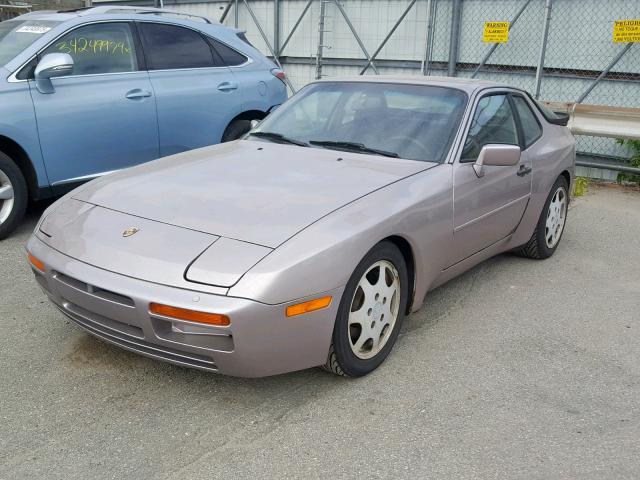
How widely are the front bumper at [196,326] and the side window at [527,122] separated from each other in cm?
265

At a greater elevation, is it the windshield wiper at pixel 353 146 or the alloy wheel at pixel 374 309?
the windshield wiper at pixel 353 146

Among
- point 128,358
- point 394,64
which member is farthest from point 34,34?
point 394,64

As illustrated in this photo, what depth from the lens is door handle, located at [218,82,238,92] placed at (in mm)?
6504

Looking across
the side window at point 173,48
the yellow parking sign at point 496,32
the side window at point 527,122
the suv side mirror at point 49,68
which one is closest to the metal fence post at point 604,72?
the yellow parking sign at point 496,32

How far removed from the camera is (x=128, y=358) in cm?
339

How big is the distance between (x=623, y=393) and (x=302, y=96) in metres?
2.80

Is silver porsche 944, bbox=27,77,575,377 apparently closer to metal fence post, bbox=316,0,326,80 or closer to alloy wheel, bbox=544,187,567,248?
alloy wheel, bbox=544,187,567,248

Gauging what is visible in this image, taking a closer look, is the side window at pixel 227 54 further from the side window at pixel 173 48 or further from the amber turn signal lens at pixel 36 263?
the amber turn signal lens at pixel 36 263

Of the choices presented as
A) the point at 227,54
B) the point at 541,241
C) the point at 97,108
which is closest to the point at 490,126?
the point at 541,241

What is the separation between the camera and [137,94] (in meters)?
5.86

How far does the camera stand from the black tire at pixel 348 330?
9.94ft

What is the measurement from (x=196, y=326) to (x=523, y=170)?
2841 millimetres

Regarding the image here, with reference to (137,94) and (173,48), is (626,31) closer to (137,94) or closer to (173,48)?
(173,48)

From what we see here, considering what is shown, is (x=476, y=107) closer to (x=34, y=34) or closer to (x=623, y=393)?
(x=623, y=393)
